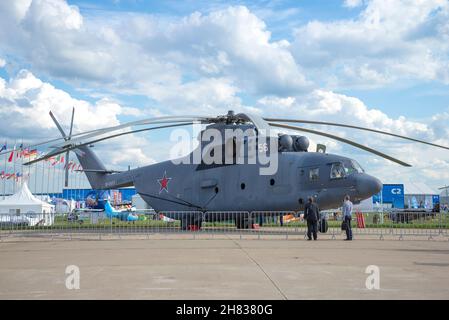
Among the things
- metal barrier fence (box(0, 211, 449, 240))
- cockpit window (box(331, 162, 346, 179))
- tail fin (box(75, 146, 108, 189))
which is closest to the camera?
cockpit window (box(331, 162, 346, 179))

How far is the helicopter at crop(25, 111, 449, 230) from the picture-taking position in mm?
18312

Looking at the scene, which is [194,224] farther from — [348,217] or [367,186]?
[348,217]

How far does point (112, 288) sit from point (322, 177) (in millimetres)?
13110

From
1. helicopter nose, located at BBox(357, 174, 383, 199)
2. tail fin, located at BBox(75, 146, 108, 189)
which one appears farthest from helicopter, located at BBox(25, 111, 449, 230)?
tail fin, located at BBox(75, 146, 108, 189)

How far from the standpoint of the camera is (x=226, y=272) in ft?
27.3

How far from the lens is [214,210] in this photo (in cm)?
2188

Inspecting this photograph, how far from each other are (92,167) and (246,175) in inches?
482

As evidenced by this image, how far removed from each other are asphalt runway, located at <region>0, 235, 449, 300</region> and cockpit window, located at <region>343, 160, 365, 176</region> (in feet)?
17.9

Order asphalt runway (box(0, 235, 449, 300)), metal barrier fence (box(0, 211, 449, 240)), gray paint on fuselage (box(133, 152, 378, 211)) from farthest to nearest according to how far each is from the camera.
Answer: metal barrier fence (box(0, 211, 449, 240)) < gray paint on fuselage (box(133, 152, 378, 211)) < asphalt runway (box(0, 235, 449, 300))

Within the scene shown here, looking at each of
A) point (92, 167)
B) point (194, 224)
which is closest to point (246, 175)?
point (194, 224)

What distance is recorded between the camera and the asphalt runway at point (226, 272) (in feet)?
20.9

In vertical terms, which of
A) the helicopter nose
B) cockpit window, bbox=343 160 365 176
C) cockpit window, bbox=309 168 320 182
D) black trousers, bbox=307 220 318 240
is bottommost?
black trousers, bbox=307 220 318 240

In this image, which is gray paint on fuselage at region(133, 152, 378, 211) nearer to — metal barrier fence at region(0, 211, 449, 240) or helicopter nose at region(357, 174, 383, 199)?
helicopter nose at region(357, 174, 383, 199)

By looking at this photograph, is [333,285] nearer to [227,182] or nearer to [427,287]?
[427,287]
